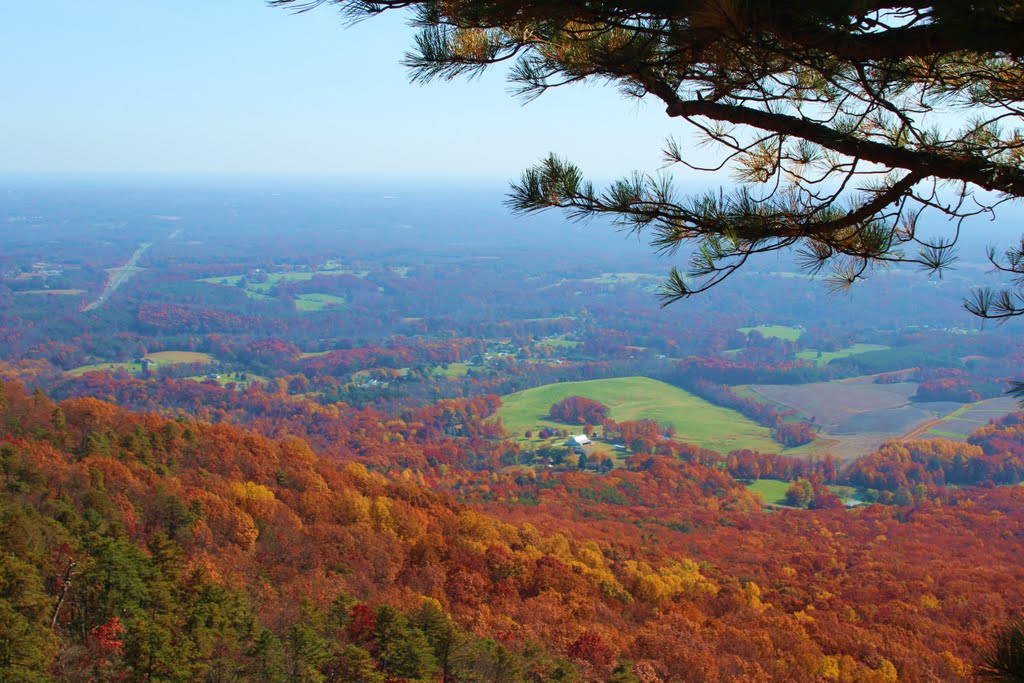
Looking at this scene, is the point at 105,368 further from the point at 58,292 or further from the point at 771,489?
the point at 771,489

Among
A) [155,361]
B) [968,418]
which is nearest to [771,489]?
[968,418]

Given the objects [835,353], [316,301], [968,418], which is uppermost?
[316,301]

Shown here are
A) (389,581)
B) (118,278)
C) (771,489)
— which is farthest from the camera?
(118,278)

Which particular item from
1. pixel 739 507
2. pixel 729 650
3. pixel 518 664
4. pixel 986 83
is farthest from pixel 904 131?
pixel 739 507

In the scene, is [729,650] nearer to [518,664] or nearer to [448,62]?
[518,664]

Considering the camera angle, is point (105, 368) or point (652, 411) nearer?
point (652, 411)

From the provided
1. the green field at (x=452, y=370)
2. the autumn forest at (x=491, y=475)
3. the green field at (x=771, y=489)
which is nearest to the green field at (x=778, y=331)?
the autumn forest at (x=491, y=475)
